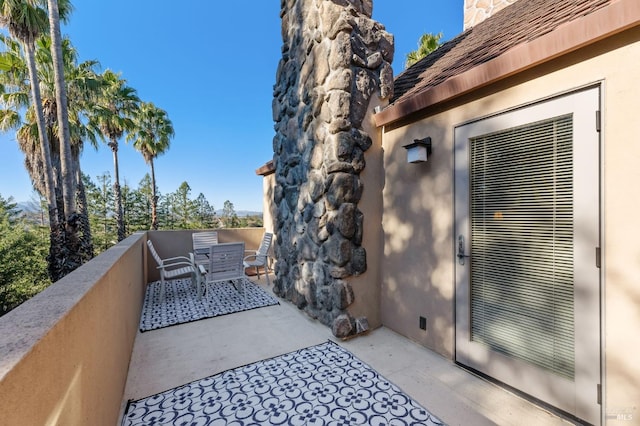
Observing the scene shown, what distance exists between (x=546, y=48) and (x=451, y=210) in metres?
1.43

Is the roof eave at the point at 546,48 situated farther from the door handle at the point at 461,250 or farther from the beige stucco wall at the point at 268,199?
the beige stucco wall at the point at 268,199

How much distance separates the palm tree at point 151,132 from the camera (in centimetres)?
1309

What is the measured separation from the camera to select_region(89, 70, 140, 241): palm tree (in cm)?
1051

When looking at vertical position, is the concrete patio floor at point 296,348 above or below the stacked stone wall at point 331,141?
below

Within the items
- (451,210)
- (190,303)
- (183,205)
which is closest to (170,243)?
(190,303)

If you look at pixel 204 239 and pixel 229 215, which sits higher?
pixel 229 215

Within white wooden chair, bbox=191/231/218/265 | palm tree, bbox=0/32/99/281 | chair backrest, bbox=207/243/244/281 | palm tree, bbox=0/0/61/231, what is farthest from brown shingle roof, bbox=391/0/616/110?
palm tree, bbox=0/32/99/281

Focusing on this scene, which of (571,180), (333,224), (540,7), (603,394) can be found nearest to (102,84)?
(333,224)

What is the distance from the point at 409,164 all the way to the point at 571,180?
1.47 m

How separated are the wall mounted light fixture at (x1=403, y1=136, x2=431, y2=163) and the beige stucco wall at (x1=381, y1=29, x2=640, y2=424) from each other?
74 millimetres

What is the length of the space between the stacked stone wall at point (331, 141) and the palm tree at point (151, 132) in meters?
12.0

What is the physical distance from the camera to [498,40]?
10.1ft

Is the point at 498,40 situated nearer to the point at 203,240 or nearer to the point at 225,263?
the point at 225,263

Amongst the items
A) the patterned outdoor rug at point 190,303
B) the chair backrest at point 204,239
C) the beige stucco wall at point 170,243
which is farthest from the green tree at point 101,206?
the patterned outdoor rug at point 190,303
